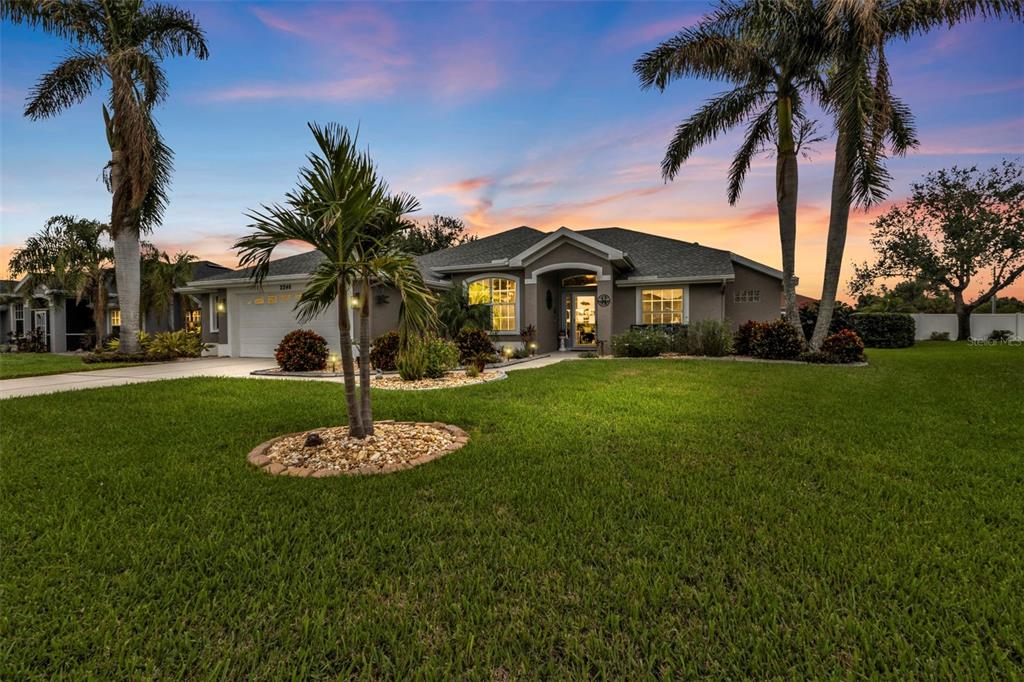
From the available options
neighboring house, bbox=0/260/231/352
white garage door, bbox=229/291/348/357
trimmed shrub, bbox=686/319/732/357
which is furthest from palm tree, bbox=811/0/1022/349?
neighboring house, bbox=0/260/231/352

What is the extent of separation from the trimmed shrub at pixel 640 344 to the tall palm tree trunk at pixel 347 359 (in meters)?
9.81

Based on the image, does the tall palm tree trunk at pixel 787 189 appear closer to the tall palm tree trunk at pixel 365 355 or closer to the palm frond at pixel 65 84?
the tall palm tree trunk at pixel 365 355

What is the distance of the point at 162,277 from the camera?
18188 mm

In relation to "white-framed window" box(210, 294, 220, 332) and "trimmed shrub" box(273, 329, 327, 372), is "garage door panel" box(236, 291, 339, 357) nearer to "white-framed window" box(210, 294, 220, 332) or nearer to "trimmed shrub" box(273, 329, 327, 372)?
"white-framed window" box(210, 294, 220, 332)

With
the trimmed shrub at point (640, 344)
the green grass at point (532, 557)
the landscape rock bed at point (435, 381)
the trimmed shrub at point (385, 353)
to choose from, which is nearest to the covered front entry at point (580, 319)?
the trimmed shrub at point (640, 344)

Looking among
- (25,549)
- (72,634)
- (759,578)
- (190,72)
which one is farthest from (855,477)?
(190,72)

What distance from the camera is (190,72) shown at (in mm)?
14516

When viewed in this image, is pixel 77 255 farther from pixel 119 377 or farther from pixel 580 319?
pixel 580 319

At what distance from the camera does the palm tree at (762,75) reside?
455 inches

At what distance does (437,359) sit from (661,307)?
9.34 metres

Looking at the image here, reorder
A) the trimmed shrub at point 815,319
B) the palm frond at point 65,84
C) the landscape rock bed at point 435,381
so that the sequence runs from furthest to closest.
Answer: the trimmed shrub at point 815,319 < the palm frond at point 65,84 < the landscape rock bed at point 435,381

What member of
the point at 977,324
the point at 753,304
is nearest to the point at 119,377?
the point at 753,304

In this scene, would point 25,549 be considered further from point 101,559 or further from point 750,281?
point 750,281

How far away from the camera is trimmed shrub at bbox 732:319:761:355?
1301 cm
